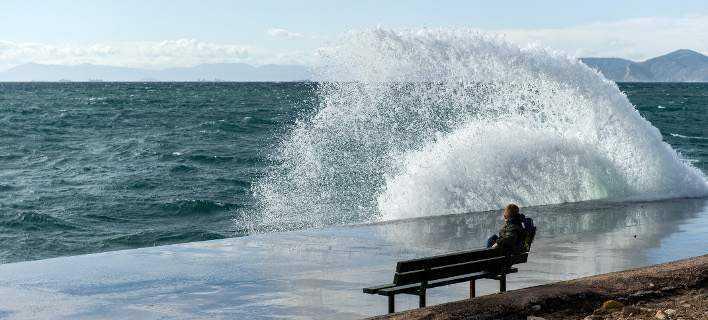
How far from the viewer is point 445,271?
921 cm

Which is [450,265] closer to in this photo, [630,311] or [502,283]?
[502,283]

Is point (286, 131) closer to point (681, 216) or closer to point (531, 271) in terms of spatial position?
point (681, 216)

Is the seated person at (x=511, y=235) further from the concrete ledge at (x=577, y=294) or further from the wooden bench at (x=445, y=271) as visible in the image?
the concrete ledge at (x=577, y=294)

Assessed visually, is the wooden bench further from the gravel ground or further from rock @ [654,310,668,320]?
rock @ [654,310,668,320]

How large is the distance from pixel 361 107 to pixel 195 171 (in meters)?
10.6

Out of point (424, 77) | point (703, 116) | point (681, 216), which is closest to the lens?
point (681, 216)

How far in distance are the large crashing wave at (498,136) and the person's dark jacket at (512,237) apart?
8988 millimetres

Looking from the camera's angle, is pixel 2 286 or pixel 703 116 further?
pixel 703 116

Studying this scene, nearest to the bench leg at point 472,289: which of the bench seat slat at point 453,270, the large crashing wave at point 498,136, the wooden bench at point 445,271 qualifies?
the wooden bench at point 445,271

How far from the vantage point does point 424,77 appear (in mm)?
20859

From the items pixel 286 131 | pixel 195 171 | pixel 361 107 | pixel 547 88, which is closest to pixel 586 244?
pixel 547 88

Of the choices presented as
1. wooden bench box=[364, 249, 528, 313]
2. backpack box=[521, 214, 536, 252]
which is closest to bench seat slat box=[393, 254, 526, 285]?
wooden bench box=[364, 249, 528, 313]

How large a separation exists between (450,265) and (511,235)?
1270mm

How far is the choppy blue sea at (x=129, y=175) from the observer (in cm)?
2064
